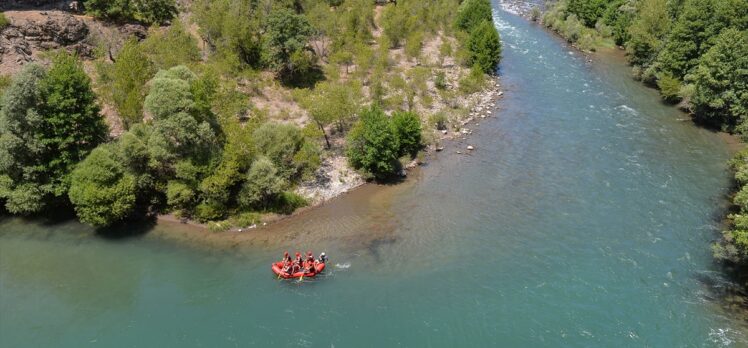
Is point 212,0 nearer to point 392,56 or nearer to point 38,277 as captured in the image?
point 392,56

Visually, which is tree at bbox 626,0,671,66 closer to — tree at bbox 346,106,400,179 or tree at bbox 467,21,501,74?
tree at bbox 467,21,501,74

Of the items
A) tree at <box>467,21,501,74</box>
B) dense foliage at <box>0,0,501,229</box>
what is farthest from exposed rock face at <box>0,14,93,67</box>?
tree at <box>467,21,501,74</box>

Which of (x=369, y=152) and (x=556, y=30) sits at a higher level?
(x=556, y=30)

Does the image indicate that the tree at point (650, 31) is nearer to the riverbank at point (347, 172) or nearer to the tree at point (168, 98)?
the riverbank at point (347, 172)

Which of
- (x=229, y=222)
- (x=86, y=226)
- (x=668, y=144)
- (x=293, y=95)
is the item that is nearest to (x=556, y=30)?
(x=668, y=144)

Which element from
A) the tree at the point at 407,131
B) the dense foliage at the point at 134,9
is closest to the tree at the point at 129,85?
the dense foliage at the point at 134,9
